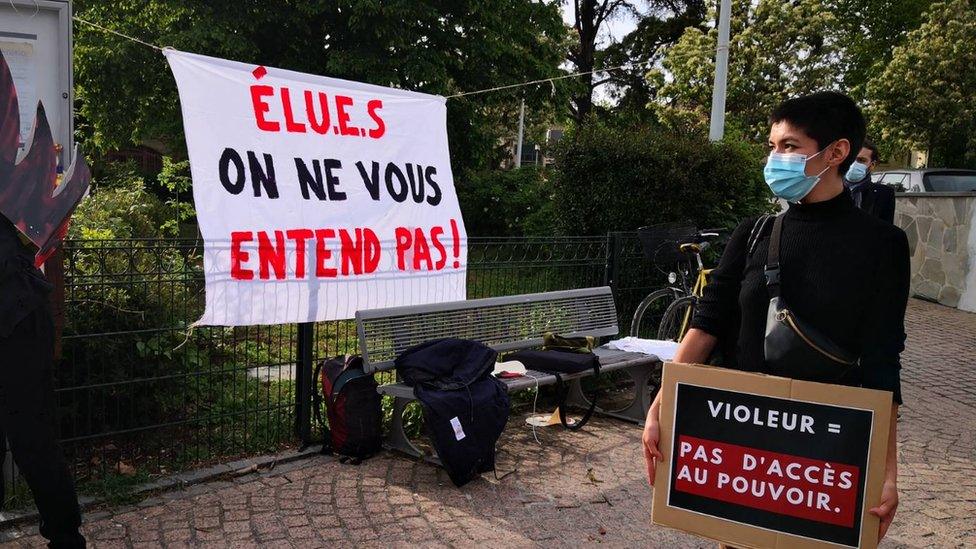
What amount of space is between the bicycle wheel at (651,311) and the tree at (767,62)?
14.5m

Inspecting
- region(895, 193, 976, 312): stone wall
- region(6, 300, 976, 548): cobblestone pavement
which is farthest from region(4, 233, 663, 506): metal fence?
region(895, 193, 976, 312): stone wall

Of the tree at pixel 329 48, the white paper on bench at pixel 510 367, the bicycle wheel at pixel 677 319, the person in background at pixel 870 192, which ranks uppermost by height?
the tree at pixel 329 48

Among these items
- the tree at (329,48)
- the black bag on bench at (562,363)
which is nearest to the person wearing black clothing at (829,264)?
the black bag on bench at (562,363)

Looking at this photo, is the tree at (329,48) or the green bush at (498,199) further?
the green bush at (498,199)

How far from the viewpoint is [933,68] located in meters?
23.4

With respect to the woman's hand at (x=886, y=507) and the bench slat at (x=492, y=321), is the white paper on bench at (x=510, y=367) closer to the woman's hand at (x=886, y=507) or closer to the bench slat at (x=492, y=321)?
the bench slat at (x=492, y=321)

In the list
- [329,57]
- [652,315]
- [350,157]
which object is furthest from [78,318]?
[329,57]

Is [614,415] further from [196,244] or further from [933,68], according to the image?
[933,68]

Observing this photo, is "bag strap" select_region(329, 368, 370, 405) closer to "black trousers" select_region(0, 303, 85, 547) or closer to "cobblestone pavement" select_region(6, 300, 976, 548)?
"cobblestone pavement" select_region(6, 300, 976, 548)

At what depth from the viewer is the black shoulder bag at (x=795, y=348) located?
2289 mm

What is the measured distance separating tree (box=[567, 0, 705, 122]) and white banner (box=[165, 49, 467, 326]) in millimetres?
28033

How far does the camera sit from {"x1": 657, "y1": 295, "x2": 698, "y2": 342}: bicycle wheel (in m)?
7.28

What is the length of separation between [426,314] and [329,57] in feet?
43.4

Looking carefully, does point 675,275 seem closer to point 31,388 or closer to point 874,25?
point 31,388
